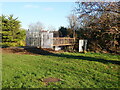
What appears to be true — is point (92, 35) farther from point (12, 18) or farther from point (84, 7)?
point (12, 18)

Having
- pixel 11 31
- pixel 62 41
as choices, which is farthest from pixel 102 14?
pixel 11 31

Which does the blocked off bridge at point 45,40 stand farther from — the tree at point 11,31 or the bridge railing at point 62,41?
the tree at point 11,31

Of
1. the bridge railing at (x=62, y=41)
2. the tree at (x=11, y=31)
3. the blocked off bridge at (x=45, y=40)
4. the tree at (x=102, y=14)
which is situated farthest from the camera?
the tree at (x=11, y=31)

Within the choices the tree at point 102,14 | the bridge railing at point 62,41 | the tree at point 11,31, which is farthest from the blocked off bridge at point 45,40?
the tree at point 102,14

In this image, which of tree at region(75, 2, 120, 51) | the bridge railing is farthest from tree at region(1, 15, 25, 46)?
tree at region(75, 2, 120, 51)

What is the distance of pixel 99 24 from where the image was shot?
419 inches

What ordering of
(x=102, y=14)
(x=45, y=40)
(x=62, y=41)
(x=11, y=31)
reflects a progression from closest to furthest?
(x=102, y=14), (x=45, y=40), (x=62, y=41), (x=11, y=31)

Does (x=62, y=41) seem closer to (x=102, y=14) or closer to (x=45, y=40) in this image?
(x=45, y=40)

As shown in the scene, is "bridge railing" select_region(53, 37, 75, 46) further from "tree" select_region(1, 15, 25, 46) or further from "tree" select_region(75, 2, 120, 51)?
"tree" select_region(1, 15, 25, 46)

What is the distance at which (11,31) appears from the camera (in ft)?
72.5

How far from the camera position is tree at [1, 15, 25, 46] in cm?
2139

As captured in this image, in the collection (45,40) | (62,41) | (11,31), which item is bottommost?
(62,41)

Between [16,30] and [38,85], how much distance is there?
19898mm

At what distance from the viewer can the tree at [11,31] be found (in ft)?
70.2
